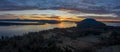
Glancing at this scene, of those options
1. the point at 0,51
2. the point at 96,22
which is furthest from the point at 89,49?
the point at 96,22

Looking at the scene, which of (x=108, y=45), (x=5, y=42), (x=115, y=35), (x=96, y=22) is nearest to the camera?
(x=5, y=42)

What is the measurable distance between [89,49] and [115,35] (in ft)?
24.7

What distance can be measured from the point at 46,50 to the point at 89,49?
1999 mm

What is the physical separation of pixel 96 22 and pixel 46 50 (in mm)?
26169

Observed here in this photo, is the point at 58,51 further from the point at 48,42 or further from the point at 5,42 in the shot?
the point at 5,42

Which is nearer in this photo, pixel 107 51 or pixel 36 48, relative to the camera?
pixel 36 48

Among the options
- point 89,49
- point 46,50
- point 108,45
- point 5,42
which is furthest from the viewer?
point 108,45

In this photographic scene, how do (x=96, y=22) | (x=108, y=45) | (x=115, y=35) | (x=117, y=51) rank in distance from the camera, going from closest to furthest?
1. (x=117, y=51)
2. (x=108, y=45)
3. (x=115, y=35)
4. (x=96, y=22)

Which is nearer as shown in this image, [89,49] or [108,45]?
[89,49]

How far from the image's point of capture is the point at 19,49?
11656 mm

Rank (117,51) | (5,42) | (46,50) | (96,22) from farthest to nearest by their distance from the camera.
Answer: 1. (96,22)
2. (5,42)
3. (117,51)
4. (46,50)

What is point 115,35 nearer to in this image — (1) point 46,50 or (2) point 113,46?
(2) point 113,46

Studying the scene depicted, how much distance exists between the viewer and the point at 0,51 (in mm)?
11414

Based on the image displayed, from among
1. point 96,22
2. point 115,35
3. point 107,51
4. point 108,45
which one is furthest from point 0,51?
point 96,22
